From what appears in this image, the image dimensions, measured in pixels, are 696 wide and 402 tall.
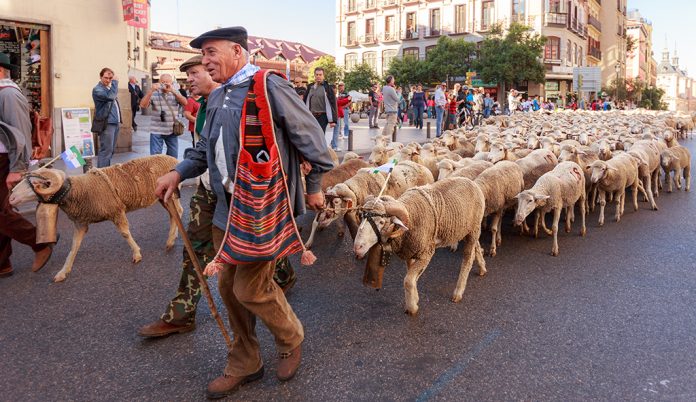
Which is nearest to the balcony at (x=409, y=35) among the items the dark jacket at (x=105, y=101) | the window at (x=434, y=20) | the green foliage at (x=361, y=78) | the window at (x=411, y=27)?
the window at (x=411, y=27)

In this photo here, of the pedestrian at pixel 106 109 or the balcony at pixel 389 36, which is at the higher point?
the balcony at pixel 389 36

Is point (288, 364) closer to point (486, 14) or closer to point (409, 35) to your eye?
point (486, 14)

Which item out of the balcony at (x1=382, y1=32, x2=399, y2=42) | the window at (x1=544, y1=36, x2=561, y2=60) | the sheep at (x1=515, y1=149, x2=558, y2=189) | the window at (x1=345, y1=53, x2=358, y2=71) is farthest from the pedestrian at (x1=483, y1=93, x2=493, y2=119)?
the window at (x1=345, y1=53, x2=358, y2=71)

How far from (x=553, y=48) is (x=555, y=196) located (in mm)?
48977

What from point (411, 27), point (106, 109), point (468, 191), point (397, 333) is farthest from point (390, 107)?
point (411, 27)

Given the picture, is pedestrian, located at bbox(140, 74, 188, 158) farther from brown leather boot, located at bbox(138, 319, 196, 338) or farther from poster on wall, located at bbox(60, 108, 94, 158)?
brown leather boot, located at bbox(138, 319, 196, 338)

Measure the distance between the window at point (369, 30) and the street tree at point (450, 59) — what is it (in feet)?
42.7

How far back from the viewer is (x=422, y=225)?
4.29m

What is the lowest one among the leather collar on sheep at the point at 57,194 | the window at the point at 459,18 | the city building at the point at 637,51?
the leather collar on sheep at the point at 57,194

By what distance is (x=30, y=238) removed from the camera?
196 inches

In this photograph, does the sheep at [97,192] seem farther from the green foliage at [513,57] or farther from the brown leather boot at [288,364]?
the green foliage at [513,57]

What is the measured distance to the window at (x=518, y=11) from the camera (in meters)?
48.8

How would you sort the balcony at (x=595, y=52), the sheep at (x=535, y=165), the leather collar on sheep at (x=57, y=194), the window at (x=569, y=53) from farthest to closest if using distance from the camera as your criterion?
the balcony at (x=595, y=52), the window at (x=569, y=53), the sheep at (x=535, y=165), the leather collar on sheep at (x=57, y=194)

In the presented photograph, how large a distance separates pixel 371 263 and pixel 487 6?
171ft
